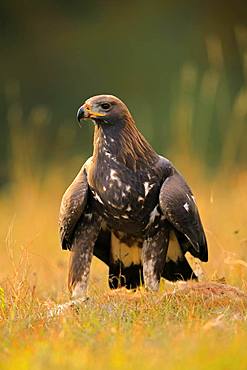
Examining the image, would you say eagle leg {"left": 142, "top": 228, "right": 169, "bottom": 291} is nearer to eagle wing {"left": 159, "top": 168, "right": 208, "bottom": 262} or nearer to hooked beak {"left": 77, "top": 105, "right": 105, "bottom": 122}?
eagle wing {"left": 159, "top": 168, "right": 208, "bottom": 262}

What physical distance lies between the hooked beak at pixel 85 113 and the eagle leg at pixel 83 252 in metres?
0.67

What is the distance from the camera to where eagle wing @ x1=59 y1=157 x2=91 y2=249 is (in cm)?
779

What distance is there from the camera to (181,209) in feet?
25.4

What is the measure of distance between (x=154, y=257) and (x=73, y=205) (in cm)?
66

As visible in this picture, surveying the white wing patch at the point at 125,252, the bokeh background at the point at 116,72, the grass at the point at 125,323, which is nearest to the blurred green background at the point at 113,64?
the bokeh background at the point at 116,72

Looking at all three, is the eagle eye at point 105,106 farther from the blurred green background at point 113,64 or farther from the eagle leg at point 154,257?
the blurred green background at point 113,64

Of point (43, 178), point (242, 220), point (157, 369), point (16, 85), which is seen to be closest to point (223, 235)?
point (242, 220)

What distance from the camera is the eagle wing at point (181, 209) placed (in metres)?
7.72

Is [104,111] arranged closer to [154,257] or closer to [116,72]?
[154,257]

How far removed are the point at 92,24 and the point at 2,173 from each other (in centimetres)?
663

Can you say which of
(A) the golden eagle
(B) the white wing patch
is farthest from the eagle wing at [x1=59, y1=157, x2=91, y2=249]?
(B) the white wing patch

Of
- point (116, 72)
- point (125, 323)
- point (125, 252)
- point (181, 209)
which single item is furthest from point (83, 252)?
point (116, 72)

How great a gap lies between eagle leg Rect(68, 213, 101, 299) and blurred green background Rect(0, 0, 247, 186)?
9.29m

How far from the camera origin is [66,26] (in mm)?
21703
